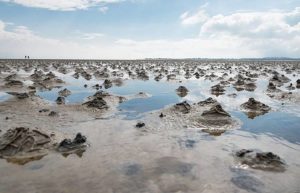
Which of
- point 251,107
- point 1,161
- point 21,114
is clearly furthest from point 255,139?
point 21,114

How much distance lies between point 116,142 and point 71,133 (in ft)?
8.93

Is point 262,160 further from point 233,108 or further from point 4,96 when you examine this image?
point 4,96

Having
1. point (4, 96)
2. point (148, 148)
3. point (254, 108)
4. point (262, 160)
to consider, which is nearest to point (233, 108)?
point (254, 108)

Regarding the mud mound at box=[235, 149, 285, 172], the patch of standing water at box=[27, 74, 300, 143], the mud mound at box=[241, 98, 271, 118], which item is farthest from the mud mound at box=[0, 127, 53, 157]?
the mud mound at box=[241, 98, 271, 118]

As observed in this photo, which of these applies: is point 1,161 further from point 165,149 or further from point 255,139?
point 255,139

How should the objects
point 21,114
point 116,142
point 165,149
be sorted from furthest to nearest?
point 21,114 → point 116,142 → point 165,149

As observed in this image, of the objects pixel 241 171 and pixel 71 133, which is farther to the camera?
pixel 71 133

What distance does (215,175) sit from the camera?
12.5m

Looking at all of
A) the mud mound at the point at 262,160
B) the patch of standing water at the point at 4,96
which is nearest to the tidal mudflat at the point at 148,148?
the mud mound at the point at 262,160

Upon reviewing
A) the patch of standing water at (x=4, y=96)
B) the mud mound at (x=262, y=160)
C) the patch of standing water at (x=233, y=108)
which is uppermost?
the mud mound at (x=262, y=160)

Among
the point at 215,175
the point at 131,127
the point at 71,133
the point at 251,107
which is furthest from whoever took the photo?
the point at 251,107

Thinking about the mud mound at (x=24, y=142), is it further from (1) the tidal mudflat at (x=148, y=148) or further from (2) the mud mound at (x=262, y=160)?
(2) the mud mound at (x=262, y=160)

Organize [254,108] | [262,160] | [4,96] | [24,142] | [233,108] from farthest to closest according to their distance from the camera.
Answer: [4,96] → [233,108] → [254,108] → [24,142] → [262,160]

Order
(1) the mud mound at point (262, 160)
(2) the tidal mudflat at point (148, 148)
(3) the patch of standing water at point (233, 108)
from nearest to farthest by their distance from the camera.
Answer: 1. (2) the tidal mudflat at point (148, 148)
2. (1) the mud mound at point (262, 160)
3. (3) the patch of standing water at point (233, 108)
